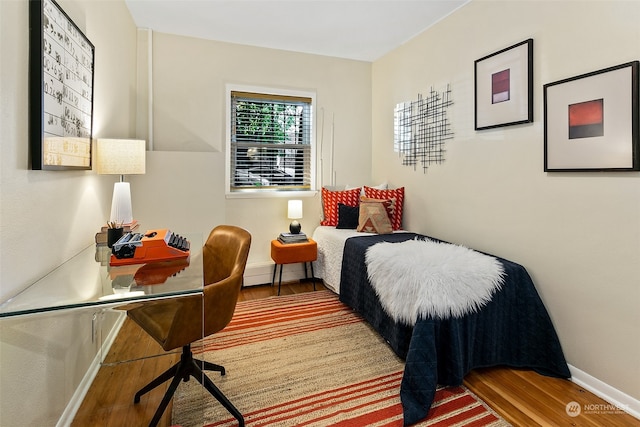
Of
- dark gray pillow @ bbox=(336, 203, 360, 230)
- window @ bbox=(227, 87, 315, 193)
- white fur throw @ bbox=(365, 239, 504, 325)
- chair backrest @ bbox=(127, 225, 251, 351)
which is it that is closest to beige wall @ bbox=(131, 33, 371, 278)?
window @ bbox=(227, 87, 315, 193)

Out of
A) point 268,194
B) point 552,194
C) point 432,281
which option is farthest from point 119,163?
point 552,194

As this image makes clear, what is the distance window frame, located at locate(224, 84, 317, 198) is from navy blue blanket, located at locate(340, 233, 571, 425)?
191 cm

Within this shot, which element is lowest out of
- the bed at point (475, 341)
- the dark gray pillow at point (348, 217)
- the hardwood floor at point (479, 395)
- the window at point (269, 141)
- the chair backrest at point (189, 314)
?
the hardwood floor at point (479, 395)

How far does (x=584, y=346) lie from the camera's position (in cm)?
199

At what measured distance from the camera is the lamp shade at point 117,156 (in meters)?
2.17

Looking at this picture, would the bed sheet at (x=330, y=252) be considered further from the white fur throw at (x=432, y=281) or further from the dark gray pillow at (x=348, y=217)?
the white fur throw at (x=432, y=281)

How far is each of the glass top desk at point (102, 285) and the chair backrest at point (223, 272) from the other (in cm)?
15

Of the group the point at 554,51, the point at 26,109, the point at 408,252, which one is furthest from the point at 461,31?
the point at 26,109

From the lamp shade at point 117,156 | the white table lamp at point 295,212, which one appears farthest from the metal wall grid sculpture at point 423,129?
the lamp shade at point 117,156

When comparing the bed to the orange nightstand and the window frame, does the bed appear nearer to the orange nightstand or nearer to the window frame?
the orange nightstand

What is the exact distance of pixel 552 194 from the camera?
2143mm

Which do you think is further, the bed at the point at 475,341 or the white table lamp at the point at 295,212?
the white table lamp at the point at 295,212

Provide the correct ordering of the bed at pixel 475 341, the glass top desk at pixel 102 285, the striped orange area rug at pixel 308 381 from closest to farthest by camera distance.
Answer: the glass top desk at pixel 102 285
the striped orange area rug at pixel 308 381
the bed at pixel 475 341

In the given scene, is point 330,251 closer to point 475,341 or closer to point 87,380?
point 475,341
